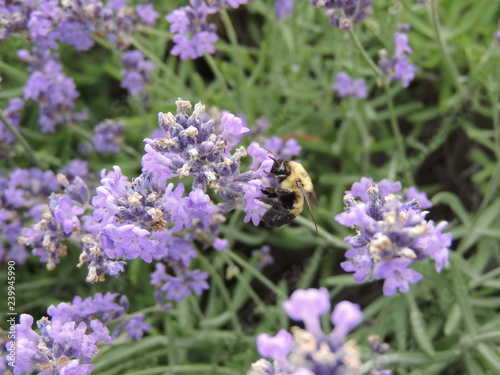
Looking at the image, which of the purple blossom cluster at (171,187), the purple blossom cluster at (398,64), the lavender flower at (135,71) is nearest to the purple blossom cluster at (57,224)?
the purple blossom cluster at (171,187)

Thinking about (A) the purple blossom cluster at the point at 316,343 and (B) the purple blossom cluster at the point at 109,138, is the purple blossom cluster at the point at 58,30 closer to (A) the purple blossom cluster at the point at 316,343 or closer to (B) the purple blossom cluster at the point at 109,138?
(B) the purple blossom cluster at the point at 109,138

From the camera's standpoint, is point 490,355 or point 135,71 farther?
point 135,71

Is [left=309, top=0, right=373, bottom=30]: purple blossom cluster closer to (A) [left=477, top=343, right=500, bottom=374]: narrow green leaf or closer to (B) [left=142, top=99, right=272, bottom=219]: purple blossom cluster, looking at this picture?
(B) [left=142, top=99, right=272, bottom=219]: purple blossom cluster

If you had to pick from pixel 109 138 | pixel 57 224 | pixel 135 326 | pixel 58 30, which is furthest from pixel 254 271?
pixel 58 30

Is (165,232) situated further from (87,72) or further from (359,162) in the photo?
(87,72)

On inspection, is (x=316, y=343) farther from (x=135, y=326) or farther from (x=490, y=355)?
(x=490, y=355)

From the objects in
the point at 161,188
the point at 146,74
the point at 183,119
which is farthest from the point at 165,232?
the point at 146,74
